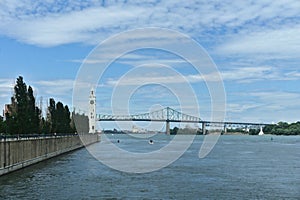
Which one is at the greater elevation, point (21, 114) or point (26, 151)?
point (21, 114)

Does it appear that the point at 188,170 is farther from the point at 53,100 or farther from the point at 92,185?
the point at 53,100

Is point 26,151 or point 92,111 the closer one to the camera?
point 26,151

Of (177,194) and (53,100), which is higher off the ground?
(53,100)

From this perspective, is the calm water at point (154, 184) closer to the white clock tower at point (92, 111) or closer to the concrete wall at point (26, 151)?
the concrete wall at point (26, 151)

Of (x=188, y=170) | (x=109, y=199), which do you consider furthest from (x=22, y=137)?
(x=109, y=199)

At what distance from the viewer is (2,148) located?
1296 inches

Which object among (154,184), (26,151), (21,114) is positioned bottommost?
(154,184)

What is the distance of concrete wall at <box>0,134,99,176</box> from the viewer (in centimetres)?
3406

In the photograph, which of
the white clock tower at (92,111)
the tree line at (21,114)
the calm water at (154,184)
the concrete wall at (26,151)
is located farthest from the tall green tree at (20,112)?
the white clock tower at (92,111)

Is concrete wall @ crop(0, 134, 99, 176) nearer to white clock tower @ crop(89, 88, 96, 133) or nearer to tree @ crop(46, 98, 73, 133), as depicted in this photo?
tree @ crop(46, 98, 73, 133)

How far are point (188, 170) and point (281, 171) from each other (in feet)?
24.7

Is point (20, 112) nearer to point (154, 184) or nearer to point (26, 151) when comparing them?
point (26, 151)

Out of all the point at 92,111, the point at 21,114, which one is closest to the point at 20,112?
the point at 21,114

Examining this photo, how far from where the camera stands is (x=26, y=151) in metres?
42.3
